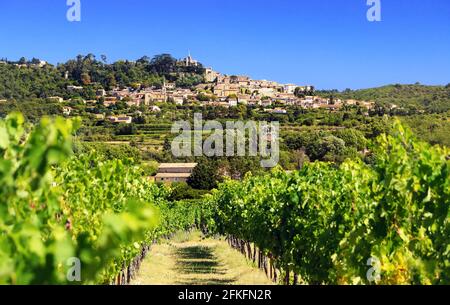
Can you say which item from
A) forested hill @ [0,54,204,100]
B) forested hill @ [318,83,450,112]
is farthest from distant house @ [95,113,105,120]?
forested hill @ [318,83,450,112]

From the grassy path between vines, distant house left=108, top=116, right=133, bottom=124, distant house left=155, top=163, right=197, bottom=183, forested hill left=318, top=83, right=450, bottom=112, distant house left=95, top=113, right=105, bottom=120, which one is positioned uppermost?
forested hill left=318, top=83, right=450, bottom=112

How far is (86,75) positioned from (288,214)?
362 feet

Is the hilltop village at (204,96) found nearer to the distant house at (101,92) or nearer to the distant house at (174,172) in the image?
the distant house at (101,92)

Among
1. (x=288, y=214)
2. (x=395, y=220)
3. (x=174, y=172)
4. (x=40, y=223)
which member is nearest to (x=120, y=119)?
(x=174, y=172)

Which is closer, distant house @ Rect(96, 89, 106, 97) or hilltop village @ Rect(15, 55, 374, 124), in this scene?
hilltop village @ Rect(15, 55, 374, 124)

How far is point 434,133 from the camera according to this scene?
147 ft

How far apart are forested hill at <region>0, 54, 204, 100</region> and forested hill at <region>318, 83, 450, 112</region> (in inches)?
1580

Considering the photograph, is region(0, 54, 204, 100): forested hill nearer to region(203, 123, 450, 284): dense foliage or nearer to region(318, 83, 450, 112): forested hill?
region(318, 83, 450, 112): forested hill

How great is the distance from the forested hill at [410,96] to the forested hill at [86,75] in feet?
132

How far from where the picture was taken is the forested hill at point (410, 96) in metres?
86.0

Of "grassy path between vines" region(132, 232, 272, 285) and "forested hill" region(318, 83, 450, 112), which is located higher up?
"forested hill" region(318, 83, 450, 112)

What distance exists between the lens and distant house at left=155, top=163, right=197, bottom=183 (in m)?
57.3

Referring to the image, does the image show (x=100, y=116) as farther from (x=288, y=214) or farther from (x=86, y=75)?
(x=288, y=214)

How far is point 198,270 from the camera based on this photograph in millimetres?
19094
